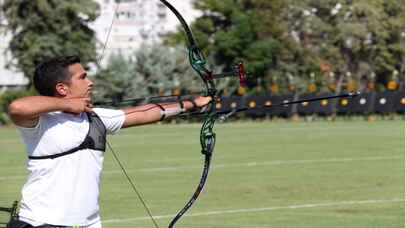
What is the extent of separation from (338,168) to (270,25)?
3783cm

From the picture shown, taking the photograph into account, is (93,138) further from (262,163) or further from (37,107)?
(262,163)

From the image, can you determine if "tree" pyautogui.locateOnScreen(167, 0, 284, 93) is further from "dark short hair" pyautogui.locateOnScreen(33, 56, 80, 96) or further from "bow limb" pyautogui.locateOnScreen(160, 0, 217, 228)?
"dark short hair" pyautogui.locateOnScreen(33, 56, 80, 96)

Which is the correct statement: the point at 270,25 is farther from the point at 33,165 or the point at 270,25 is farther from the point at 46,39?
the point at 33,165

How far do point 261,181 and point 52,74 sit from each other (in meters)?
10.6

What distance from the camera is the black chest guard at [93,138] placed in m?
6.14

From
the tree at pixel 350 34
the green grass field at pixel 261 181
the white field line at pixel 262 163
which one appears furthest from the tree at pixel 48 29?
the white field line at pixel 262 163

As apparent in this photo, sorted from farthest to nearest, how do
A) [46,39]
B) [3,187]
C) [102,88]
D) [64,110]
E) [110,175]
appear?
[46,39], [102,88], [110,175], [3,187], [64,110]

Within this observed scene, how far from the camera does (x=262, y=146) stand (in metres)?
25.2

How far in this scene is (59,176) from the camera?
→ 20.1ft

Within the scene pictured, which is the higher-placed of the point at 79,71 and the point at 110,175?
the point at 79,71

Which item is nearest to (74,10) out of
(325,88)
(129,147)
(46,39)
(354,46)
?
(46,39)

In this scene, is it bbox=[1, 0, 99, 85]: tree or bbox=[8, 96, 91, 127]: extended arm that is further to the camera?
bbox=[1, 0, 99, 85]: tree

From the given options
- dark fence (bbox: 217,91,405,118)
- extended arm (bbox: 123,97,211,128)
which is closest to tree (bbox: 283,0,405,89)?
dark fence (bbox: 217,91,405,118)

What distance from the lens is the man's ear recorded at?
620cm
